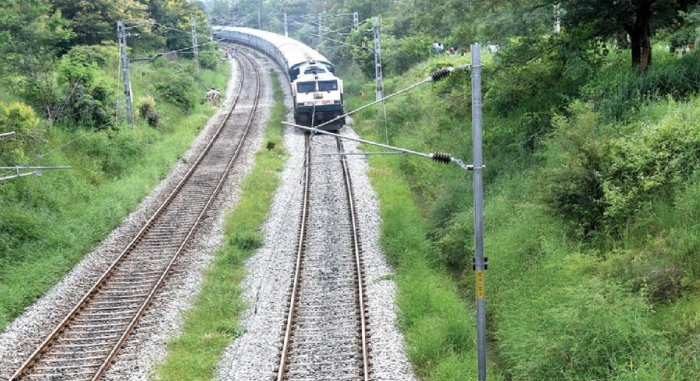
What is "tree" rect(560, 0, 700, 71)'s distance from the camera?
17.9 meters

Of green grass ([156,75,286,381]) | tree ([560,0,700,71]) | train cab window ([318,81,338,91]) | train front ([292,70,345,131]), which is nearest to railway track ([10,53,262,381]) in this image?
green grass ([156,75,286,381])

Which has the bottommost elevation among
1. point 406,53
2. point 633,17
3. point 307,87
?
point 307,87

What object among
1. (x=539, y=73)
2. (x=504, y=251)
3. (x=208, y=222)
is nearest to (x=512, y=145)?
(x=539, y=73)

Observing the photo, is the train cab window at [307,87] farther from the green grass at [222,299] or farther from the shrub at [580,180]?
the shrub at [580,180]

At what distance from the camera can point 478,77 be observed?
1035cm

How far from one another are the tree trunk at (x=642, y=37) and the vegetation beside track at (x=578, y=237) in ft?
1.71

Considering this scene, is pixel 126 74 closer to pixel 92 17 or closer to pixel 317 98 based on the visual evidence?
pixel 317 98

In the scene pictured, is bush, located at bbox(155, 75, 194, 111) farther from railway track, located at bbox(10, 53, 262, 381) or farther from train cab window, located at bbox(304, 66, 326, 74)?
railway track, located at bbox(10, 53, 262, 381)

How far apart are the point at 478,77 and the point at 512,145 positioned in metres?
11.1

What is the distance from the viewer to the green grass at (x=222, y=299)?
14258 mm

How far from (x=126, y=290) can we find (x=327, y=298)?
17.8ft

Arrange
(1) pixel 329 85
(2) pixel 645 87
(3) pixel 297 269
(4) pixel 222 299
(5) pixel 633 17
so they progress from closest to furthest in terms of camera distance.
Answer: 1. (4) pixel 222 299
2. (2) pixel 645 87
3. (5) pixel 633 17
4. (3) pixel 297 269
5. (1) pixel 329 85

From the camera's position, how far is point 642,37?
1858 centimetres

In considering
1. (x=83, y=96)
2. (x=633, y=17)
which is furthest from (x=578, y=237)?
(x=83, y=96)
